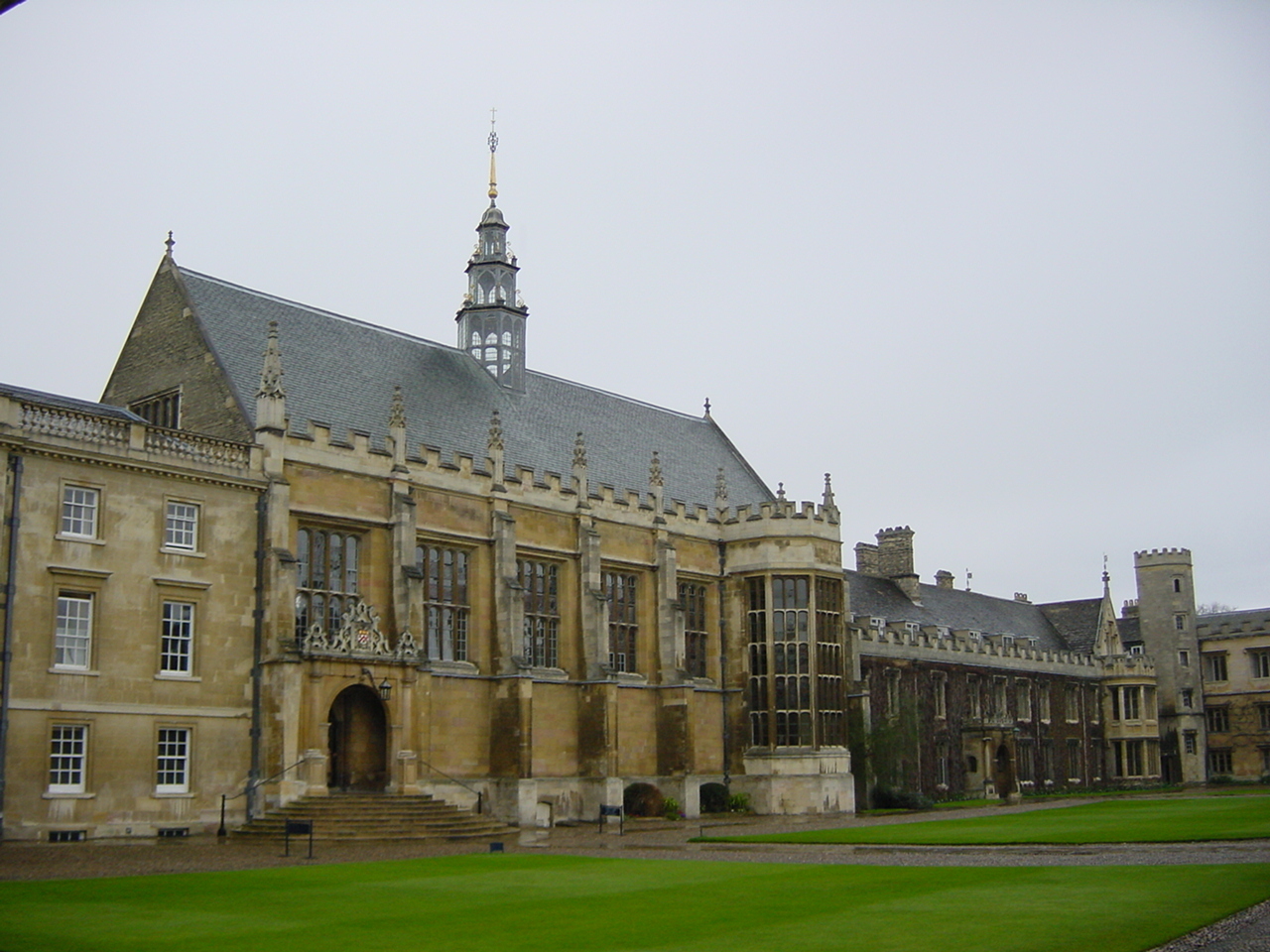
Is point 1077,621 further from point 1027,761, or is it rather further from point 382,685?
point 382,685

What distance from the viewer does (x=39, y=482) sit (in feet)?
94.7

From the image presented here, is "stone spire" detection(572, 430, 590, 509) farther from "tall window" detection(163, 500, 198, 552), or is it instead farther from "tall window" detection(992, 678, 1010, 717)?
"tall window" detection(992, 678, 1010, 717)

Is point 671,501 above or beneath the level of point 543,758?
above

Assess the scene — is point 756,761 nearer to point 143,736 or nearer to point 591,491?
point 591,491

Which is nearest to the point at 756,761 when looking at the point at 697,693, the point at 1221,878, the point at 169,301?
the point at 697,693

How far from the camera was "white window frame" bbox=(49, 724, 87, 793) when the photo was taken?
28312 mm

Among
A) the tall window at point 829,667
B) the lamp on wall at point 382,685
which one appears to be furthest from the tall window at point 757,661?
the lamp on wall at point 382,685

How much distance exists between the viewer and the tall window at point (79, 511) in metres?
29.4

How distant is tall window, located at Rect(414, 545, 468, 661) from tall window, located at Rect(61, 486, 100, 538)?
918 cm

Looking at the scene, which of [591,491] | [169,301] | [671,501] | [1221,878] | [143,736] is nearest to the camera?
[1221,878]

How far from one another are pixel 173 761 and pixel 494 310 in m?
21.0

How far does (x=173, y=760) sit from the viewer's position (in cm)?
3055

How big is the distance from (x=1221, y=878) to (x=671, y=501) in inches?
1141

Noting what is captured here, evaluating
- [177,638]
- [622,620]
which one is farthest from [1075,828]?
[177,638]
